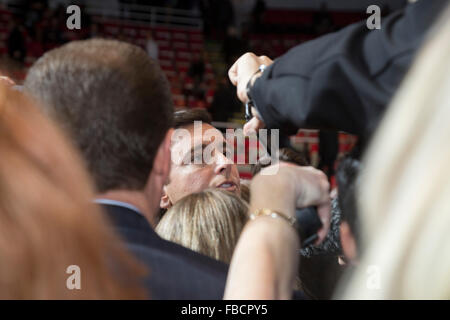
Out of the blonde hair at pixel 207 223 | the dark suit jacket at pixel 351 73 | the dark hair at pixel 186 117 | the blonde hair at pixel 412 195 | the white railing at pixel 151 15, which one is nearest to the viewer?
the blonde hair at pixel 412 195

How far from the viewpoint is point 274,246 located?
786 millimetres

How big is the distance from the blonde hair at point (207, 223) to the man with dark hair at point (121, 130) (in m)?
0.35

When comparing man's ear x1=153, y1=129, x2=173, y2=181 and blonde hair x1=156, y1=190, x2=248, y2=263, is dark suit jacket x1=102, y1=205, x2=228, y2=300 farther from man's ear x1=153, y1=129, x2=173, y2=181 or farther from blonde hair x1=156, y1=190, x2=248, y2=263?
blonde hair x1=156, y1=190, x2=248, y2=263

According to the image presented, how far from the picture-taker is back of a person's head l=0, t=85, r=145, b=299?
0.65 metres

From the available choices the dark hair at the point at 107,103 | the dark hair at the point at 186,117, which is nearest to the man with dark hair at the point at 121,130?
the dark hair at the point at 107,103

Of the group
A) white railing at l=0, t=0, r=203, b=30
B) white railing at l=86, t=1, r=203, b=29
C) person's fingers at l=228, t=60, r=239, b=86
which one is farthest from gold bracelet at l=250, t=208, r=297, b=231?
white railing at l=86, t=1, r=203, b=29

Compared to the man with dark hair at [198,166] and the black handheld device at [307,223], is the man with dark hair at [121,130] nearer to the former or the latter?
the black handheld device at [307,223]

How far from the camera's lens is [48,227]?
657 millimetres

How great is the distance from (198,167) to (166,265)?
4.14 feet

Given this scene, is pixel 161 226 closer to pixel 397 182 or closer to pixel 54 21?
pixel 397 182

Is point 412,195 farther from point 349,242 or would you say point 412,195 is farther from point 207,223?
point 207,223

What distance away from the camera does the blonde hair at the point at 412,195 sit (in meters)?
0.60

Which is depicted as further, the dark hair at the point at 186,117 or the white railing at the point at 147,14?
the white railing at the point at 147,14

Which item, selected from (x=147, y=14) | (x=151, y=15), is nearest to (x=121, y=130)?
(x=151, y=15)
